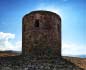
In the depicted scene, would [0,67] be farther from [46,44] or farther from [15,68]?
[46,44]

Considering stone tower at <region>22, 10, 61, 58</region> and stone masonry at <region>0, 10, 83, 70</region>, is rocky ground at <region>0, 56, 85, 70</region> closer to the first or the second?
stone masonry at <region>0, 10, 83, 70</region>

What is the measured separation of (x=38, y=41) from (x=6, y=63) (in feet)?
7.42

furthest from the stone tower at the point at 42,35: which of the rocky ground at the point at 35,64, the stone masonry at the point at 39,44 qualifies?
the rocky ground at the point at 35,64

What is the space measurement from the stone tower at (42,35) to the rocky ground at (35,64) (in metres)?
0.63

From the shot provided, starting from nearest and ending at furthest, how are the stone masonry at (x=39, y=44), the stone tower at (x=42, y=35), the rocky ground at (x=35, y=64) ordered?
1. the rocky ground at (x=35, y=64)
2. the stone masonry at (x=39, y=44)
3. the stone tower at (x=42, y=35)

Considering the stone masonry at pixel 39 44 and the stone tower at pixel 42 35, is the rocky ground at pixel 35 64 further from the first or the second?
→ the stone tower at pixel 42 35

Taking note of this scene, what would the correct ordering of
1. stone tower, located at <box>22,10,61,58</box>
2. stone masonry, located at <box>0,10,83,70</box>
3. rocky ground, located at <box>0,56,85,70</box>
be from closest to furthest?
rocky ground, located at <box>0,56,85,70</box>
stone masonry, located at <box>0,10,83,70</box>
stone tower, located at <box>22,10,61,58</box>

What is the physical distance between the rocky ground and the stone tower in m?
0.63

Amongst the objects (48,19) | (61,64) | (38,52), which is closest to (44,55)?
(38,52)

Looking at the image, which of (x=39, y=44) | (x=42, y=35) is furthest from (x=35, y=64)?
(x=42, y=35)

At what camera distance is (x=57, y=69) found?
37.5 feet

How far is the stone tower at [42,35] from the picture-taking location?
12.6 m

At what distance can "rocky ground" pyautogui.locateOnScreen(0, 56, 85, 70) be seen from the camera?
453 inches

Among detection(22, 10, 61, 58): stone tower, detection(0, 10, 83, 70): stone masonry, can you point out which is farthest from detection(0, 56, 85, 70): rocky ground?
detection(22, 10, 61, 58): stone tower
